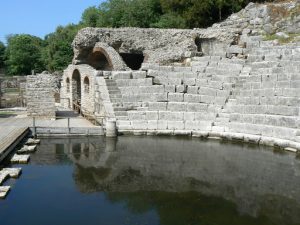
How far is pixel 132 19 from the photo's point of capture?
37.7 meters

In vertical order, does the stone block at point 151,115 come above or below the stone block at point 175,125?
above

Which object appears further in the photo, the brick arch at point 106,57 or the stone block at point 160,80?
the brick arch at point 106,57

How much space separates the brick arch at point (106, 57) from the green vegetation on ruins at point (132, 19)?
31.5 feet

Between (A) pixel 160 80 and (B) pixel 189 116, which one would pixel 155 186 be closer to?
(B) pixel 189 116

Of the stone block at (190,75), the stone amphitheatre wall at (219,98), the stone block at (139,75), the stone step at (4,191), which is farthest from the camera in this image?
the stone block at (190,75)

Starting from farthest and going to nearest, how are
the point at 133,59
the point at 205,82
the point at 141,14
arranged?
the point at 141,14, the point at 133,59, the point at 205,82

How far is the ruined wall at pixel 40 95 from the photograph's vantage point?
17328 millimetres

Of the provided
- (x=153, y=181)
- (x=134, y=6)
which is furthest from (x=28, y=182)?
(x=134, y=6)

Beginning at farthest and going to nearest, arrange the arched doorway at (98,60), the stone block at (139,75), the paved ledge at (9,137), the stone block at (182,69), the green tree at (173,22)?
the green tree at (173,22), the arched doorway at (98,60), the stone block at (182,69), the stone block at (139,75), the paved ledge at (9,137)

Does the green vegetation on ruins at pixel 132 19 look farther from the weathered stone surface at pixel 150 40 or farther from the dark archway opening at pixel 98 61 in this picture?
the dark archway opening at pixel 98 61

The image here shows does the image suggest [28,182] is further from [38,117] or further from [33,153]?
[38,117]

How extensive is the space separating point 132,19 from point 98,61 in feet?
52.8

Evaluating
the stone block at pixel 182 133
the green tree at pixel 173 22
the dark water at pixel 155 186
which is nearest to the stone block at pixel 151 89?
the stone block at pixel 182 133

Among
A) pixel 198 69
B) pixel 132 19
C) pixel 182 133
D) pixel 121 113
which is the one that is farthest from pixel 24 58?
pixel 182 133
